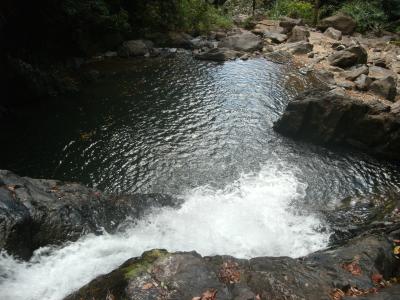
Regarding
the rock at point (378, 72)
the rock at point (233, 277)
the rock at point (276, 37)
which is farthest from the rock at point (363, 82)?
the rock at point (233, 277)

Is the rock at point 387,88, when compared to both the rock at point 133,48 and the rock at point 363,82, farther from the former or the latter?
the rock at point 133,48

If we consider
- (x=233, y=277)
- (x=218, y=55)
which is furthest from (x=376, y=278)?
(x=218, y=55)

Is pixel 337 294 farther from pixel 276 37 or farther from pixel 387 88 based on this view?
pixel 276 37

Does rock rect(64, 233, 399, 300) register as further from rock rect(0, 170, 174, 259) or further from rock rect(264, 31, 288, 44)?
rock rect(264, 31, 288, 44)

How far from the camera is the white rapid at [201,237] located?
745cm

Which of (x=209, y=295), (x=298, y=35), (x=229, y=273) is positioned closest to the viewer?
(x=209, y=295)

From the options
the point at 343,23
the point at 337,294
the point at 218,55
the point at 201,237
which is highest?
the point at 337,294

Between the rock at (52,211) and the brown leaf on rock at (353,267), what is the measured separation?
18.0 ft

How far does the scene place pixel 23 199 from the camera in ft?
28.3

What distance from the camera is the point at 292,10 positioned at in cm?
3912

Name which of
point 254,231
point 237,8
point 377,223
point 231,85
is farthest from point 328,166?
point 237,8

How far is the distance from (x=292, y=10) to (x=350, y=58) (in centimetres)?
1805

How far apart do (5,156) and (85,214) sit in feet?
18.9

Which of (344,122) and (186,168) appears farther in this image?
(344,122)
